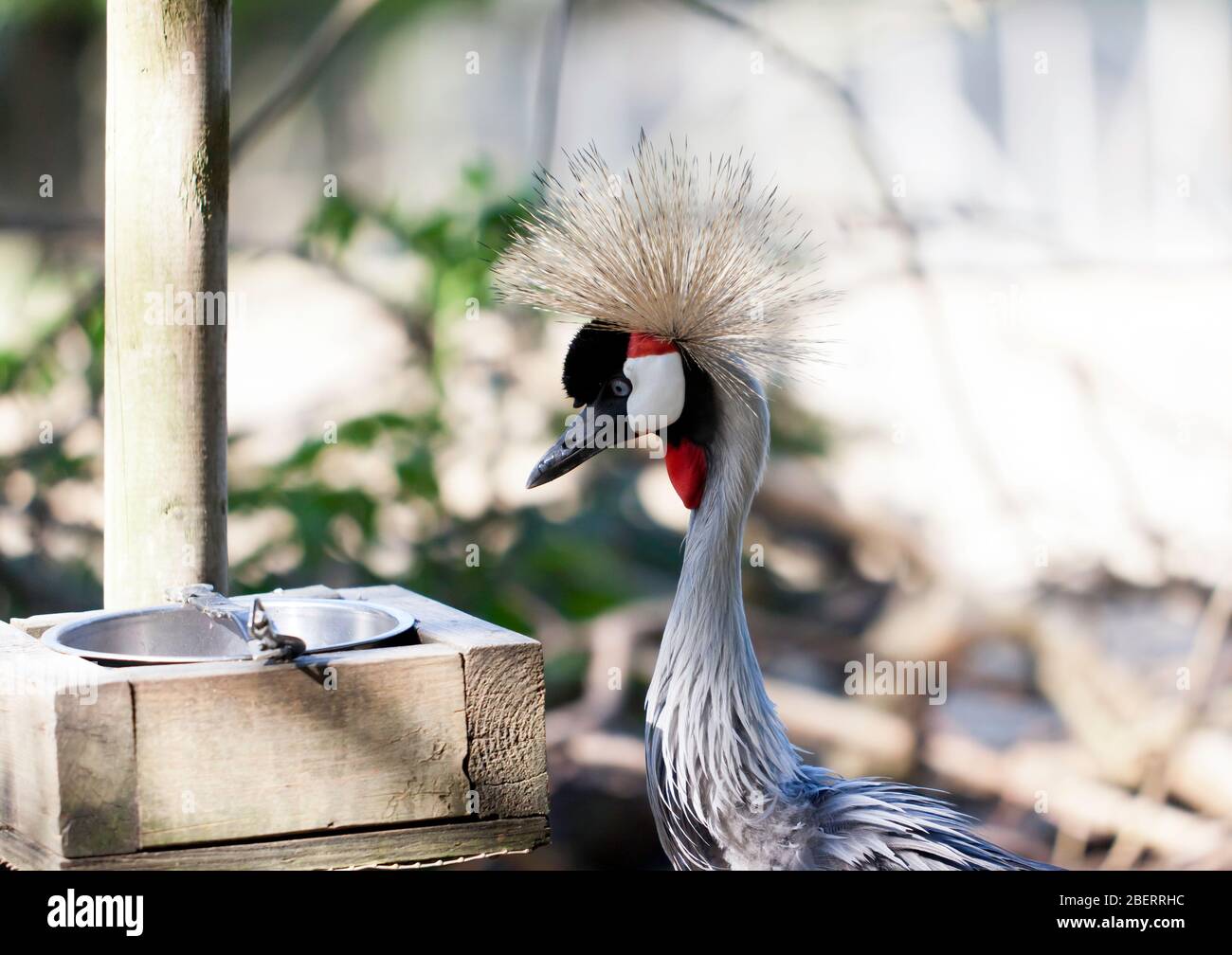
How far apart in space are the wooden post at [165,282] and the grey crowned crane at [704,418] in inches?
16.9

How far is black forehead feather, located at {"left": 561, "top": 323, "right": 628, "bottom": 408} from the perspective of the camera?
1.84 meters

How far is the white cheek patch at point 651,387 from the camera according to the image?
1834mm

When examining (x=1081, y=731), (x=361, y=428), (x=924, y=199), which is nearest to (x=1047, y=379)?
(x=924, y=199)

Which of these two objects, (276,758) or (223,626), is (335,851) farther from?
(223,626)

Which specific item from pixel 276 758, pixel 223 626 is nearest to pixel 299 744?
pixel 276 758

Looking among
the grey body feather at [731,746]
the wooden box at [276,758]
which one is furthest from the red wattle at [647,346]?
the wooden box at [276,758]

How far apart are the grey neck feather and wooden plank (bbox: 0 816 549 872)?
24.6 inches

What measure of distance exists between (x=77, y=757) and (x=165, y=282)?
0.60m

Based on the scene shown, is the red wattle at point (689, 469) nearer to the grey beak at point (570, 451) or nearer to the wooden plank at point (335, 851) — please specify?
the grey beak at point (570, 451)

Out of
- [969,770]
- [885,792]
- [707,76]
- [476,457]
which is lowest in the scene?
[969,770]

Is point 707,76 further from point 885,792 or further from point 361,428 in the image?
point 885,792

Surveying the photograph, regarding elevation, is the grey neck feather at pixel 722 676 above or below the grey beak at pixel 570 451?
below

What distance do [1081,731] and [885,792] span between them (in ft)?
5.01
